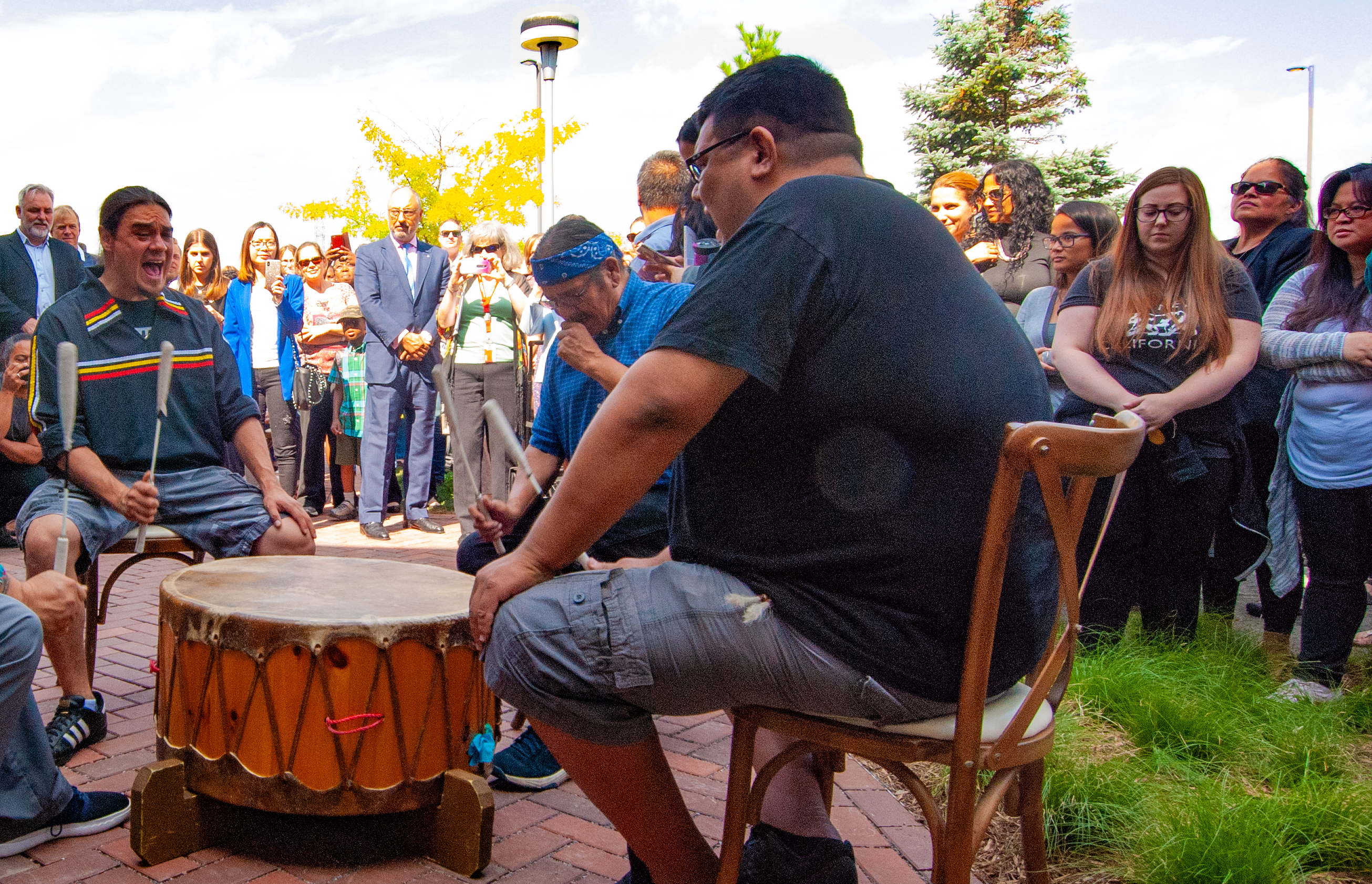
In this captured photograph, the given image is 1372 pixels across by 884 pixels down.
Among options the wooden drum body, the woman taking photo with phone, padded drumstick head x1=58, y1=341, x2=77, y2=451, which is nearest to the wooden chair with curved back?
the wooden drum body

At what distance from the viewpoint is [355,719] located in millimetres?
2227

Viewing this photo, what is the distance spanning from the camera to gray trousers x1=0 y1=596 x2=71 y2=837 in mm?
2039

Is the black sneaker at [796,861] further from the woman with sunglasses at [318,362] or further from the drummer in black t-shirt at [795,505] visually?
the woman with sunglasses at [318,362]

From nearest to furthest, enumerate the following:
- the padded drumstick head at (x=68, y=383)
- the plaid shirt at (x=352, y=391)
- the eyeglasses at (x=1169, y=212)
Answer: the padded drumstick head at (x=68, y=383), the eyeglasses at (x=1169, y=212), the plaid shirt at (x=352, y=391)

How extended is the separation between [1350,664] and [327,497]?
289 inches

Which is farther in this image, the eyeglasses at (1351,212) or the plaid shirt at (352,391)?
the plaid shirt at (352,391)

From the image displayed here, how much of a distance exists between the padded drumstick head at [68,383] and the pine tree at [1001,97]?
68.7 ft

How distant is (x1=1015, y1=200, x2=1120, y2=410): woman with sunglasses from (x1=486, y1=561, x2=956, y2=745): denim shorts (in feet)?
9.48

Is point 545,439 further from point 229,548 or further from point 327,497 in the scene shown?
point 327,497

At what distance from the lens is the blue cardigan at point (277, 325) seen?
24.0 ft

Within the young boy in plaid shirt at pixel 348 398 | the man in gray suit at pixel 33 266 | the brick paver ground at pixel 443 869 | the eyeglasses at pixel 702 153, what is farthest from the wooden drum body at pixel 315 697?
the young boy in plaid shirt at pixel 348 398

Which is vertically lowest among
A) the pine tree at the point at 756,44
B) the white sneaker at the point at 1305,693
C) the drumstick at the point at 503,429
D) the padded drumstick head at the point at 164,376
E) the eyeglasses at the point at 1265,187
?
the white sneaker at the point at 1305,693

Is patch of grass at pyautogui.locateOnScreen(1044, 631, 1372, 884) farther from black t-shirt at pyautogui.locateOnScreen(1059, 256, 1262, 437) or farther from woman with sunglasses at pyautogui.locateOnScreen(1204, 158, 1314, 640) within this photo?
black t-shirt at pyautogui.locateOnScreen(1059, 256, 1262, 437)

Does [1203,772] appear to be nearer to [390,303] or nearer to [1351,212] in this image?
[1351,212]
